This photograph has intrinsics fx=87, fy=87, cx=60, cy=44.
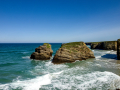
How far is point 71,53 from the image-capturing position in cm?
2978

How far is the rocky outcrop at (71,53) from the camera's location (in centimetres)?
2806

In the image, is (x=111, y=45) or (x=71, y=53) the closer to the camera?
(x=71, y=53)

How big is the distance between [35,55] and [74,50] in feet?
50.8

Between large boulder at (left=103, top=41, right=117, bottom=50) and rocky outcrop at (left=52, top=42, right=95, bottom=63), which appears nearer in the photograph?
rocky outcrop at (left=52, top=42, right=95, bottom=63)

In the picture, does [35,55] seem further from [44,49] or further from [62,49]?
[62,49]

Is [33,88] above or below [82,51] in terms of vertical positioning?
below

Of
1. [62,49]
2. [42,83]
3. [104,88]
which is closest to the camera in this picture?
[104,88]

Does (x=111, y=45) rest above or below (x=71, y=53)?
above

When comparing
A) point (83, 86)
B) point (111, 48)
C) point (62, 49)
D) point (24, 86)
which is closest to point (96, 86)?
point (83, 86)

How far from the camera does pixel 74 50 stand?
31.1 meters

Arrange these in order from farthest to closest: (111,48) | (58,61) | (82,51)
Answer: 1. (111,48)
2. (82,51)
3. (58,61)

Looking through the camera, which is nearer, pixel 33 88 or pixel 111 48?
pixel 33 88

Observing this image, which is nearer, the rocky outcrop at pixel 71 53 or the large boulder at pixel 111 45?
the rocky outcrop at pixel 71 53

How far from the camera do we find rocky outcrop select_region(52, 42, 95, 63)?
28.1 metres
